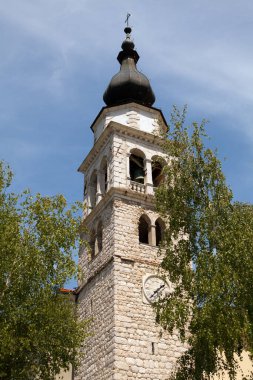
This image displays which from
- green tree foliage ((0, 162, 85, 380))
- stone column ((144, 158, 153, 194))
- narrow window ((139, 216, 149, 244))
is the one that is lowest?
green tree foliage ((0, 162, 85, 380))

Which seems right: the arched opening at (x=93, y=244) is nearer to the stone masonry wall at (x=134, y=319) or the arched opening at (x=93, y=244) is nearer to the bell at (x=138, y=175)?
the stone masonry wall at (x=134, y=319)

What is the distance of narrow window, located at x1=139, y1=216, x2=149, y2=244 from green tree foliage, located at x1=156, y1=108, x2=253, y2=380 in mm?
6835

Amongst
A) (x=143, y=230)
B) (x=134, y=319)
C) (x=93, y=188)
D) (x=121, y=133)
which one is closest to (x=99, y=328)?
(x=134, y=319)

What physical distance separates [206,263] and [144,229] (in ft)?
33.1

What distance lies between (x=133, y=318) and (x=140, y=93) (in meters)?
12.5

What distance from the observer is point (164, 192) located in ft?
50.7

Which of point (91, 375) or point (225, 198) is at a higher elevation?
point (225, 198)

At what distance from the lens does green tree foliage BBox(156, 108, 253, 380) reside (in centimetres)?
1253

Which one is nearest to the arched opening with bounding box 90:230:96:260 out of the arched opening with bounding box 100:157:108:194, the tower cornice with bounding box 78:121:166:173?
the arched opening with bounding box 100:157:108:194

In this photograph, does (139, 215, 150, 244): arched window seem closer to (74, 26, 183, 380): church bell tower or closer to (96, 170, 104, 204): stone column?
(74, 26, 183, 380): church bell tower

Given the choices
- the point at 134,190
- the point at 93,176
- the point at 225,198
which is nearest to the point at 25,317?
the point at 225,198

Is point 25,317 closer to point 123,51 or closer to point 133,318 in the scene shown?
point 133,318

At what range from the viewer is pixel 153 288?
812 inches

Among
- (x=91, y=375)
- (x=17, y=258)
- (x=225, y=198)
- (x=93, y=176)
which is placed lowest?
(x=91, y=375)
